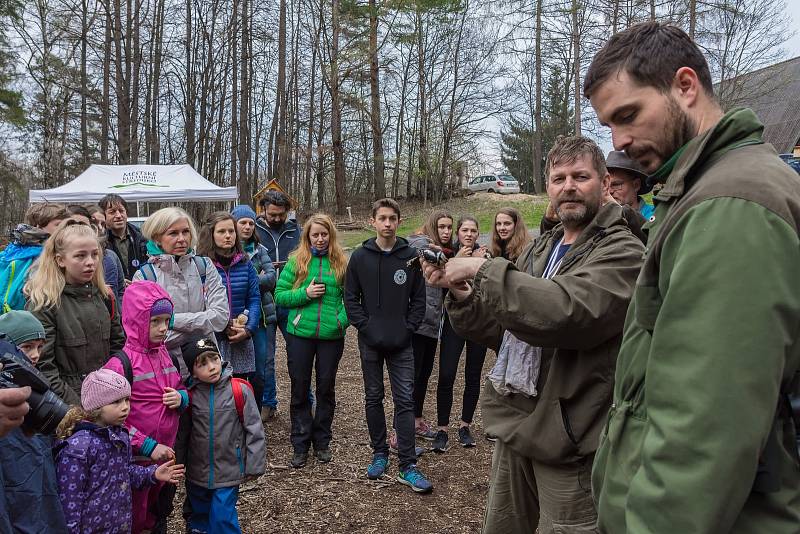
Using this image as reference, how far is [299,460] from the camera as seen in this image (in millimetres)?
4445

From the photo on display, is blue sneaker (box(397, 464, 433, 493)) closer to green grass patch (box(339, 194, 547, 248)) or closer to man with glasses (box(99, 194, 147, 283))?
man with glasses (box(99, 194, 147, 283))

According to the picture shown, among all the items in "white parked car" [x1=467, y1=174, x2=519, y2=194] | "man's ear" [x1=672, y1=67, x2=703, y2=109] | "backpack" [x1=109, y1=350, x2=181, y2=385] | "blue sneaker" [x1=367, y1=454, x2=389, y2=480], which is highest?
"white parked car" [x1=467, y1=174, x2=519, y2=194]

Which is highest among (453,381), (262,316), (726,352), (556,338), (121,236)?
(121,236)

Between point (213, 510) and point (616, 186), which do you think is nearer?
point (213, 510)

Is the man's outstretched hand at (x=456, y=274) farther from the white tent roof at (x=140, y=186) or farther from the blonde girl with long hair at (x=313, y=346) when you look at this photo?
the white tent roof at (x=140, y=186)

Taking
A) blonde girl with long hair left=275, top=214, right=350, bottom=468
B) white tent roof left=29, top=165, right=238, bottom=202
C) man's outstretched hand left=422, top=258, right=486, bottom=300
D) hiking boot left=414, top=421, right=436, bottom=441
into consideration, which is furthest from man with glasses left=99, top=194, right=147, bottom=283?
white tent roof left=29, top=165, right=238, bottom=202

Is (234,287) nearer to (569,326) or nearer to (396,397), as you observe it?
(396,397)

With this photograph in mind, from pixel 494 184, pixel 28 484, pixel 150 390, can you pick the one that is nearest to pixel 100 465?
pixel 28 484

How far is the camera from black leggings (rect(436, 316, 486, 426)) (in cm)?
487

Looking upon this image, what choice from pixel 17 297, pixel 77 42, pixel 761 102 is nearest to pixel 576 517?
pixel 17 297

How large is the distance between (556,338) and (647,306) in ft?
2.40

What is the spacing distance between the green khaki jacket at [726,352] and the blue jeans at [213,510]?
2751 millimetres

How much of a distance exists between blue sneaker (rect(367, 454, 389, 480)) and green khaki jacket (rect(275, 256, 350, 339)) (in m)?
1.00

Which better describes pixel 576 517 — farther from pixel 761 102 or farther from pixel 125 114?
pixel 761 102
